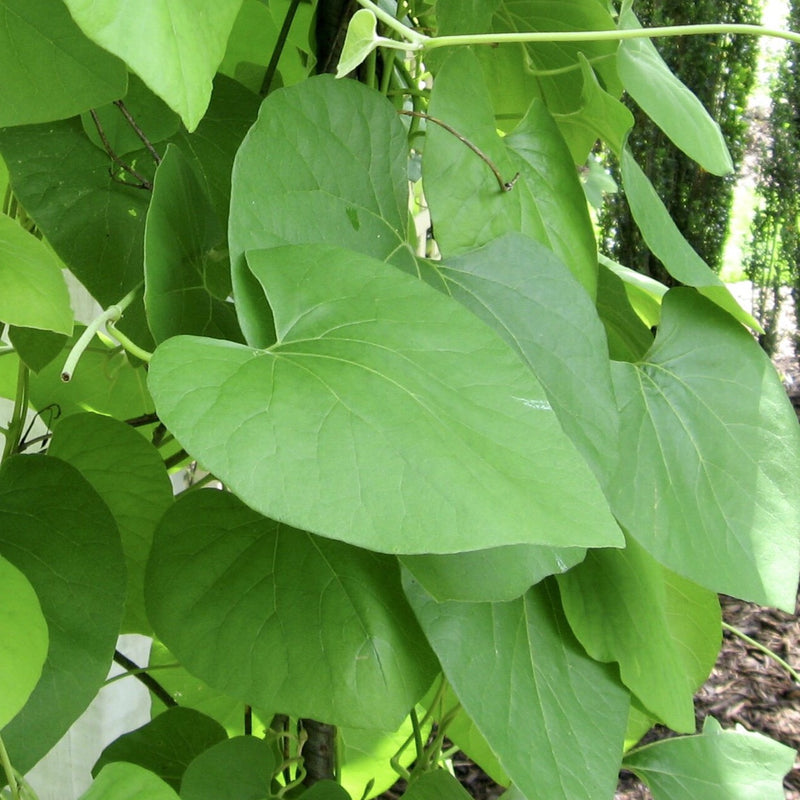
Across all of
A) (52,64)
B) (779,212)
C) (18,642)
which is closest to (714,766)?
(18,642)

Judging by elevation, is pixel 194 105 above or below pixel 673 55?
below

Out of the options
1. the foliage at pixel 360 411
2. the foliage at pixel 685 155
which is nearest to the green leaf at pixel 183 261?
the foliage at pixel 360 411

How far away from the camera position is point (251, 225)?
329 millimetres

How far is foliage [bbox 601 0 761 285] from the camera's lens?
3.58 metres

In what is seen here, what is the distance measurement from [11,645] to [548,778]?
22cm

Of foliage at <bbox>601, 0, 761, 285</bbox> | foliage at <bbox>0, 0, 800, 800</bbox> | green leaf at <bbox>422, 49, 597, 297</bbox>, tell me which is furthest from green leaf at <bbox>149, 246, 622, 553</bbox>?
foliage at <bbox>601, 0, 761, 285</bbox>

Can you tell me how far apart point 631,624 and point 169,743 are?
12.2 inches

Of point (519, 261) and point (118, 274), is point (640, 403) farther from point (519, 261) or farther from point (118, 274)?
point (118, 274)

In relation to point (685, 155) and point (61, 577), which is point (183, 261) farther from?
point (685, 155)

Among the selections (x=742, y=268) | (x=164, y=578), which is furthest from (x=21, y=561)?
(x=742, y=268)

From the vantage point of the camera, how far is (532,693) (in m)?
0.40

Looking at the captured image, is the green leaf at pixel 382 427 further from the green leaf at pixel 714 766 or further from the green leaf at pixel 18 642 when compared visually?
the green leaf at pixel 714 766

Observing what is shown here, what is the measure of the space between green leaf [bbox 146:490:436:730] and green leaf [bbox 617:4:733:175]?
0.25 m

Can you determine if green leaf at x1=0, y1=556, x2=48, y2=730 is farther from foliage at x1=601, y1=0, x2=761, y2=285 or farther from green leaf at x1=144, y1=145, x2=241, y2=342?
foliage at x1=601, y1=0, x2=761, y2=285
